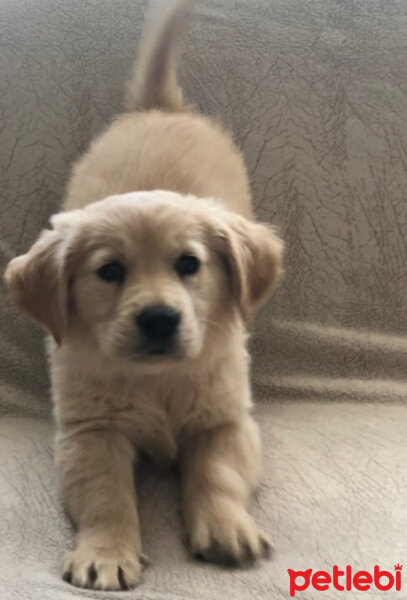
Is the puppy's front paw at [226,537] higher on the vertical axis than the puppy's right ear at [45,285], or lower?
lower

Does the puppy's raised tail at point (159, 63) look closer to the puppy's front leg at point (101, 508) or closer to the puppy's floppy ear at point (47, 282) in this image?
the puppy's floppy ear at point (47, 282)

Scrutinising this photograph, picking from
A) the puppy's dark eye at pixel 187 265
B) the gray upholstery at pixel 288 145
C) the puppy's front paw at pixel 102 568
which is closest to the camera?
the puppy's front paw at pixel 102 568

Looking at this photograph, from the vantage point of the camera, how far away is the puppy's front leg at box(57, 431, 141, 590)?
111cm

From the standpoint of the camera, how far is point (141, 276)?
1291 mm

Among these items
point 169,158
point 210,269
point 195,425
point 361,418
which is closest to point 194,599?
point 195,425

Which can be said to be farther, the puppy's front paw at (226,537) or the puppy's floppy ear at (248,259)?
the puppy's floppy ear at (248,259)

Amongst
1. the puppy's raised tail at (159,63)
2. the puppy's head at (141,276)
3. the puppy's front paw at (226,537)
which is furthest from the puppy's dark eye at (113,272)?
the puppy's raised tail at (159,63)

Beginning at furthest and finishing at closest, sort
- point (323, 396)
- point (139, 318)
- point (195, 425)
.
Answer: point (323, 396)
point (195, 425)
point (139, 318)

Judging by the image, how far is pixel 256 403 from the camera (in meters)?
1.78

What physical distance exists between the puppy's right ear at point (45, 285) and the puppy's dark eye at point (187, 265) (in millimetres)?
194

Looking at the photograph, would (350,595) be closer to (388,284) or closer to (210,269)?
(210,269)

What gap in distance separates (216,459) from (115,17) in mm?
1125

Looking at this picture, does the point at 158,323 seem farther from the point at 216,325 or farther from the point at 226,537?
the point at 226,537

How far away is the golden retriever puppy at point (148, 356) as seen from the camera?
121 cm
